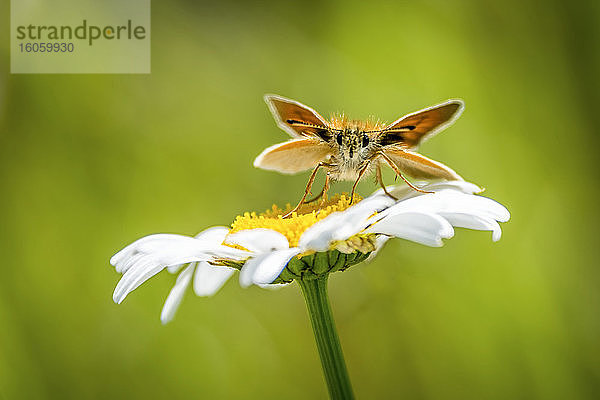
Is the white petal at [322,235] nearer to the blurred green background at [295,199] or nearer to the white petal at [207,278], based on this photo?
the white petal at [207,278]

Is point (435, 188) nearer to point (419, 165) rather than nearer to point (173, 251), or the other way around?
point (419, 165)

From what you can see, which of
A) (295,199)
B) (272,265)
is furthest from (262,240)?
(295,199)

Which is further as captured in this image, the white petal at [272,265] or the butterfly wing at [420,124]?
the butterfly wing at [420,124]

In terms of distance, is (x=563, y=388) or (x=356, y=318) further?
(x=356, y=318)

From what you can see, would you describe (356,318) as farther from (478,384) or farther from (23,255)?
(23,255)

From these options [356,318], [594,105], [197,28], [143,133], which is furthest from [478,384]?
[197,28]

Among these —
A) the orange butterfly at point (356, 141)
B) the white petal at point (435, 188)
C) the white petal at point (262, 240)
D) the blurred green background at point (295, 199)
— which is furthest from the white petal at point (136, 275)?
the blurred green background at point (295, 199)
